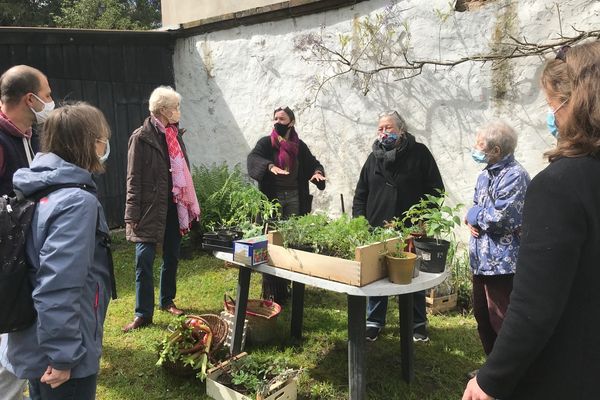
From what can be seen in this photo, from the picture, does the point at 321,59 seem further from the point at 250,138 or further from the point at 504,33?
the point at 504,33

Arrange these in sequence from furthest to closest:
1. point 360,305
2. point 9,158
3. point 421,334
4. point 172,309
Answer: point 172,309, point 421,334, point 360,305, point 9,158

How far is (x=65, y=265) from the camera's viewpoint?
176 cm

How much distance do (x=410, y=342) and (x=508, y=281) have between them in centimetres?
81

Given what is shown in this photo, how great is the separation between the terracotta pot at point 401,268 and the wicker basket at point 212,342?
1491mm

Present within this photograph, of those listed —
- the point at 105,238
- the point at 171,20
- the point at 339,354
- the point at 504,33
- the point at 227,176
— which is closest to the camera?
the point at 105,238

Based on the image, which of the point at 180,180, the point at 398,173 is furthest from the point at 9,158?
the point at 398,173

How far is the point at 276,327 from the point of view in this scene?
4.00 metres

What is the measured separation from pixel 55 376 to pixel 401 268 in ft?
6.03

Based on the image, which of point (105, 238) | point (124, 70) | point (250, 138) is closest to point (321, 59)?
point (250, 138)

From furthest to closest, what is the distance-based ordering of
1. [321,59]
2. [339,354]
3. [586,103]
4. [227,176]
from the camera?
[227,176] < [321,59] < [339,354] < [586,103]

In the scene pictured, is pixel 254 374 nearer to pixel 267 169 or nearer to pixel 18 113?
pixel 267 169

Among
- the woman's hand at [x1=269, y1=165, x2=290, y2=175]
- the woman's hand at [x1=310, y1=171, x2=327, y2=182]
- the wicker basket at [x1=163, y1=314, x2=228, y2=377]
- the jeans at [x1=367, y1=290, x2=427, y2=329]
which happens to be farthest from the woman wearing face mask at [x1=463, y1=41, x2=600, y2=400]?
the woman's hand at [x1=310, y1=171, x2=327, y2=182]

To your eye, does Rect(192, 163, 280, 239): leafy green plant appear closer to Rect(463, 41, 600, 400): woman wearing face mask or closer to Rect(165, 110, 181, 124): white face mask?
Rect(165, 110, 181, 124): white face mask

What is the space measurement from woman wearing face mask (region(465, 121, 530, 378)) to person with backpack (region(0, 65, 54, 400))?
286cm
